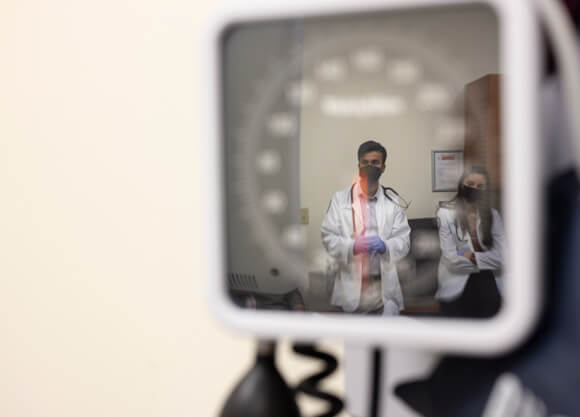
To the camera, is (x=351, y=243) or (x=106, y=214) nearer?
(x=351, y=243)

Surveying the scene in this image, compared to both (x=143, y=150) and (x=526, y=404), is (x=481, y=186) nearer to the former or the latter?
(x=526, y=404)

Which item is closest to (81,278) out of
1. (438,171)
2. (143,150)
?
(143,150)

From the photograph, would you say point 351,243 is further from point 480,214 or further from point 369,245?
point 480,214

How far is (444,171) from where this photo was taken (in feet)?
1.42

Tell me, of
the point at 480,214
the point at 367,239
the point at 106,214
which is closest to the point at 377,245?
the point at 367,239

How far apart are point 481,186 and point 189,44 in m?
0.55

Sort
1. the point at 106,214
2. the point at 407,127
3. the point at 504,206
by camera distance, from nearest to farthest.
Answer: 1. the point at 504,206
2. the point at 407,127
3. the point at 106,214

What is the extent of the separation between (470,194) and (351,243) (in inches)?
4.7

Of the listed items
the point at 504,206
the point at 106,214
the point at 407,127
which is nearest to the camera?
the point at 504,206

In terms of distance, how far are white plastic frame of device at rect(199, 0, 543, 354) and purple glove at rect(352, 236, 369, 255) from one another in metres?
0.12

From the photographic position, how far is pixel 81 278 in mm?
833

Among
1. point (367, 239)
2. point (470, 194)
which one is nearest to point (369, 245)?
A: point (367, 239)

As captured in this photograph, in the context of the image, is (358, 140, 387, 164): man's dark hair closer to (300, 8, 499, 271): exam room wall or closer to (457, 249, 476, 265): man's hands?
(300, 8, 499, 271): exam room wall

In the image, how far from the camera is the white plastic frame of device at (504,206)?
0.19m
